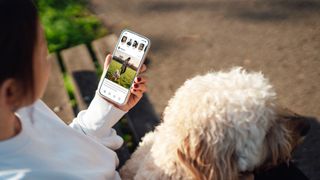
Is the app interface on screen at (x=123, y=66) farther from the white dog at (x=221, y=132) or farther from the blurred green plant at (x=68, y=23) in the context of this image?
the blurred green plant at (x=68, y=23)

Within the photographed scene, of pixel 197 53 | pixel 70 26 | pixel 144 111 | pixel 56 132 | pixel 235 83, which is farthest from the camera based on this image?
pixel 70 26

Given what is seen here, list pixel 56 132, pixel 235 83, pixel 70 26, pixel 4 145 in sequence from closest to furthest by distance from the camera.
→ pixel 4 145 < pixel 56 132 < pixel 235 83 < pixel 70 26

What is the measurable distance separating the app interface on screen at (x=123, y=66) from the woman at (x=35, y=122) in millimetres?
46

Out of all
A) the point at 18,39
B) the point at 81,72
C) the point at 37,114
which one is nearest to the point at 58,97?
the point at 81,72

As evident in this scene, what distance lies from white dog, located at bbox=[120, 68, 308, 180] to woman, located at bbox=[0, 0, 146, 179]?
247mm

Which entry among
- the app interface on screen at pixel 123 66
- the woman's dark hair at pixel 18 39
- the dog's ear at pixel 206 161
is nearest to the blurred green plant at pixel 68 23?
the app interface on screen at pixel 123 66

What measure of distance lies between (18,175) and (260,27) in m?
2.66

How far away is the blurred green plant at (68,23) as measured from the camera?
165 inches

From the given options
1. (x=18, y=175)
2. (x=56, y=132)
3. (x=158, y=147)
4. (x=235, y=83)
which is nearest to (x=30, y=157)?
(x=18, y=175)

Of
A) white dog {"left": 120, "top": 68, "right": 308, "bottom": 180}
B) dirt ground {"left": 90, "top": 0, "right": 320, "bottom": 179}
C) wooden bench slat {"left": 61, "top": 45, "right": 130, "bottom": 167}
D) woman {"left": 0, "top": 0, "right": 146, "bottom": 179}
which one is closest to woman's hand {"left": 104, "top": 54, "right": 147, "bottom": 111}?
woman {"left": 0, "top": 0, "right": 146, "bottom": 179}

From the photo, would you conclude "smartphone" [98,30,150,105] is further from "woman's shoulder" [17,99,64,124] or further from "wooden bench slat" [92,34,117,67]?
"wooden bench slat" [92,34,117,67]

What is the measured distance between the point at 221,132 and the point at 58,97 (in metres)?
1.96

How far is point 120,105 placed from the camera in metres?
2.25

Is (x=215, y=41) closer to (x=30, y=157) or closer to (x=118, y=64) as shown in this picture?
(x=118, y=64)
